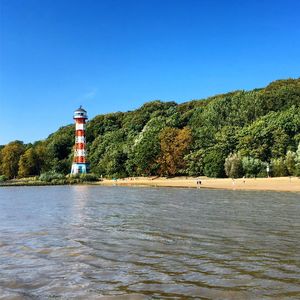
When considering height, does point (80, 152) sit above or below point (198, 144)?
below

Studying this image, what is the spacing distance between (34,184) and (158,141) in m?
25.0

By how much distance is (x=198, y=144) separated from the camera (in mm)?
69625

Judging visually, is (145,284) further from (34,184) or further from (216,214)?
(34,184)

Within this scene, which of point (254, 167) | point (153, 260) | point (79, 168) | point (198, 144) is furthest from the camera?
point (79, 168)

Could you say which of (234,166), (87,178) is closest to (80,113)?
(87,178)

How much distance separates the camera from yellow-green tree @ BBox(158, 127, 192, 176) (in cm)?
6981

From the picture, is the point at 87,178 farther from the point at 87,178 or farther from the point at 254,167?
the point at 254,167

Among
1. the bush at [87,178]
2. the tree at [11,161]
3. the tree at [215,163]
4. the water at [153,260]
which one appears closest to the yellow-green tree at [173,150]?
the tree at [215,163]

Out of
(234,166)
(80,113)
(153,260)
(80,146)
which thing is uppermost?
(80,113)

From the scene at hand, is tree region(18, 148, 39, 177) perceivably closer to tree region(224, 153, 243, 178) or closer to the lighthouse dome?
the lighthouse dome

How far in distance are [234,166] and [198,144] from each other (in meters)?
14.3

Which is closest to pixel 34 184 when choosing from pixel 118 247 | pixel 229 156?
pixel 229 156

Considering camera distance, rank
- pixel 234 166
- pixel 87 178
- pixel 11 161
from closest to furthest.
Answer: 1. pixel 234 166
2. pixel 87 178
3. pixel 11 161

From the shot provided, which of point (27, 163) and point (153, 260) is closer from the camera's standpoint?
point (153, 260)
